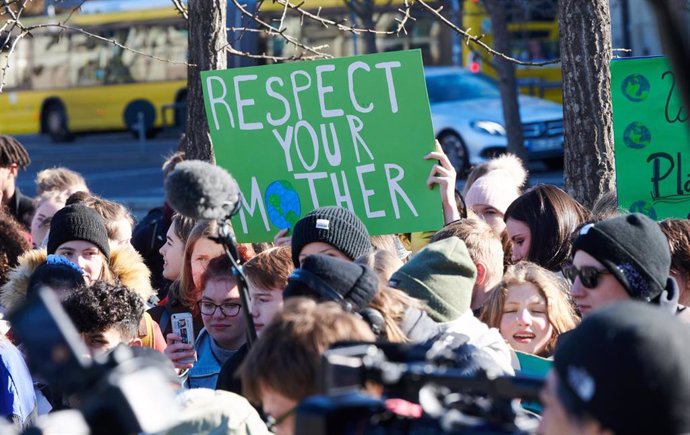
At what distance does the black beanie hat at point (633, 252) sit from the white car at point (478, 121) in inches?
559

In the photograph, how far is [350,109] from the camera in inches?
225

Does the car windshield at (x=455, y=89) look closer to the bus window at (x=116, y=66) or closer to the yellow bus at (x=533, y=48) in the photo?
the yellow bus at (x=533, y=48)

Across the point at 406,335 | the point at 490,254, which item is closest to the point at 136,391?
the point at 406,335

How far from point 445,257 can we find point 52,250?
220 cm

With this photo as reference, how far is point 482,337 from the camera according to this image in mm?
3959

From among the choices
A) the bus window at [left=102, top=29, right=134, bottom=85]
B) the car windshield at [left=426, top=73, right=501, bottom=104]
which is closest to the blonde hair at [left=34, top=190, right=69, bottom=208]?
the car windshield at [left=426, top=73, right=501, bottom=104]

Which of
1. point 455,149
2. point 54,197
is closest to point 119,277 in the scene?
point 54,197

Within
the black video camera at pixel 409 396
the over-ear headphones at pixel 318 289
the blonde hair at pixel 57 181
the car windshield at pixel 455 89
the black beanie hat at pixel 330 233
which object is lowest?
the car windshield at pixel 455 89

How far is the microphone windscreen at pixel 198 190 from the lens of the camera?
3027mm

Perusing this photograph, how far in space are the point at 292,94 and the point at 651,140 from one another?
1.86 metres

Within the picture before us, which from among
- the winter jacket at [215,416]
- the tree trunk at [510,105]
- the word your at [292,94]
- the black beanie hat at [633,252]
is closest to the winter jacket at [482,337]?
the black beanie hat at [633,252]

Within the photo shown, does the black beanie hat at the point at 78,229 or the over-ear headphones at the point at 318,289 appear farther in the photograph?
the black beanie hat at the point at 78,229

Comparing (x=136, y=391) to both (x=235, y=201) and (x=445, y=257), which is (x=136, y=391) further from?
(x=445, y=257)

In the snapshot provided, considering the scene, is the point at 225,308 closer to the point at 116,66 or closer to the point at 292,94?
the point at 292,94
